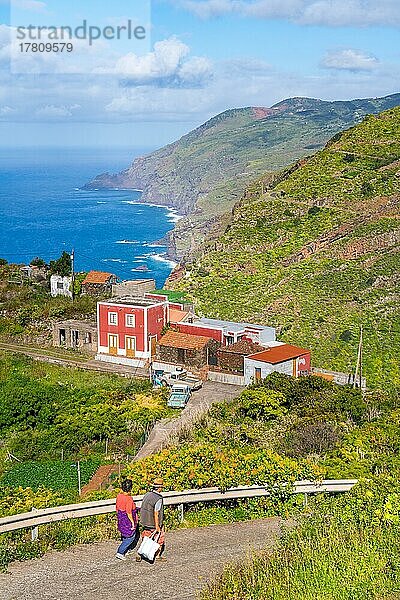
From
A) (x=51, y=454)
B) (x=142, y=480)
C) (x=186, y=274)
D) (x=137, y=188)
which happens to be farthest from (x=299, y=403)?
(x=137, y=188)

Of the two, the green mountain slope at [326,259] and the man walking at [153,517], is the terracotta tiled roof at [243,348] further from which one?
the man walking at [153,517]

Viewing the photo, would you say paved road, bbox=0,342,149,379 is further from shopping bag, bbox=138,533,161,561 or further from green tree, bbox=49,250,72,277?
shopping bag, bbox=138,533,161,561

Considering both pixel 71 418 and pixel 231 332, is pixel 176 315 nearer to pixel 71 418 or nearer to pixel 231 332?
pixel 231 332

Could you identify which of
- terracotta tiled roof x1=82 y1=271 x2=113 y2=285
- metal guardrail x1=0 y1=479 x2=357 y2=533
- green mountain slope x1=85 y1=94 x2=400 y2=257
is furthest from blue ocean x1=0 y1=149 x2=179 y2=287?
metal guardrail x1=0 y1=479 x2=357 y2=533

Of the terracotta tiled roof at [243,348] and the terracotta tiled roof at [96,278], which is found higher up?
the terracotta tiled roof at [96,278]

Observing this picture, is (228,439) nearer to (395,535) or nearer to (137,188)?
(395,535)

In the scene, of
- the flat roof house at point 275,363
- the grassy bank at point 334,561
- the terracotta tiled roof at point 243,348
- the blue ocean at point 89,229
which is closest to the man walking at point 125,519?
the grassy bank at point 334,561
